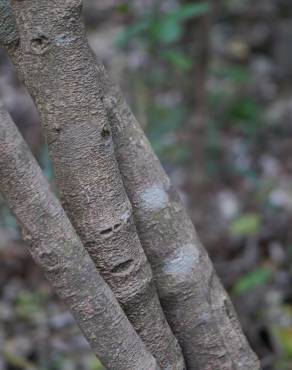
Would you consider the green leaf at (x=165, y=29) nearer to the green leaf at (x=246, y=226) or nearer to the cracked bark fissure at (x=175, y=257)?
the green leaf at (x=246, y=226)

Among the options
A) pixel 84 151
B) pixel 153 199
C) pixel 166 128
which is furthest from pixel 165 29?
pixel 84 151

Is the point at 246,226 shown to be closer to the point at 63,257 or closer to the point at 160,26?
the point at 160,26

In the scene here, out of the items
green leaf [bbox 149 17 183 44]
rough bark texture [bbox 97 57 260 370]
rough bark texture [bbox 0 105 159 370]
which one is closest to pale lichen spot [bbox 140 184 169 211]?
rough bark texture [bbox 97 57 260 370]

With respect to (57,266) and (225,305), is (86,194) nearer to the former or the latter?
(57,266)

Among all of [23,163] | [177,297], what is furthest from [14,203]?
[177,297]

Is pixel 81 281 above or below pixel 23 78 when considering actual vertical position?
below
